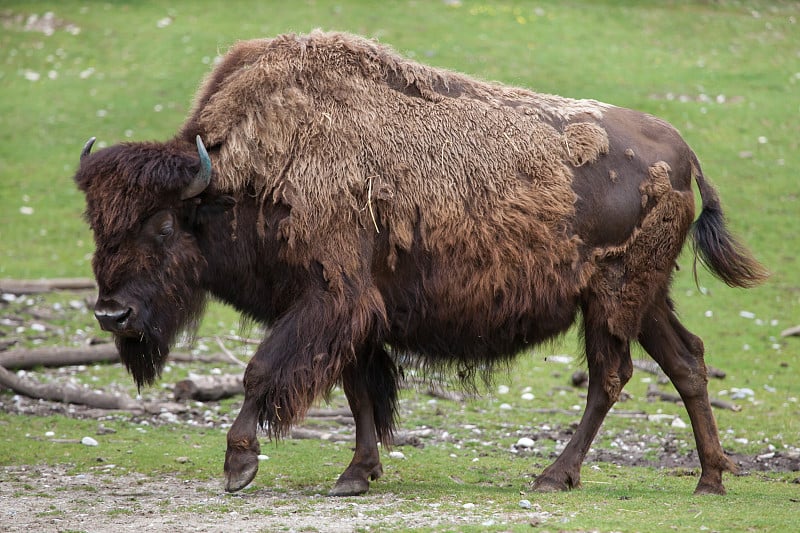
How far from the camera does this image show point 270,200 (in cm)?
696

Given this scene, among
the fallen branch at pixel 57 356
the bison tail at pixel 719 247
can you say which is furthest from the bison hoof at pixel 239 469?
the fallen branch at pixel 57 356

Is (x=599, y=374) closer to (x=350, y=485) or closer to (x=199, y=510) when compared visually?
(x=350, y=485)

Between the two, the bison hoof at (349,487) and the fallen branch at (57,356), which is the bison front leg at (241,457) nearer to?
the bison hoof at (349,487)

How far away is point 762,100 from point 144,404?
52.7ft

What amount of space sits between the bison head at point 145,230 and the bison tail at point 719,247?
142 inches

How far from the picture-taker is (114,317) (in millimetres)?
6730

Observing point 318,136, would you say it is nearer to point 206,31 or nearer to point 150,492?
point 150,492

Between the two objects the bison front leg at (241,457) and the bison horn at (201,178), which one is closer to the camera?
the bison front leg at (241,457)

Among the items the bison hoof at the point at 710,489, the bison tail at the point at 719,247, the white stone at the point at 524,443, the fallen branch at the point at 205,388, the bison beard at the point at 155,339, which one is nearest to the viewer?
the bison beard at the point at 155,339

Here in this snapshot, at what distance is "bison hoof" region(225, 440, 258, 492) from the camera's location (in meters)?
6.60

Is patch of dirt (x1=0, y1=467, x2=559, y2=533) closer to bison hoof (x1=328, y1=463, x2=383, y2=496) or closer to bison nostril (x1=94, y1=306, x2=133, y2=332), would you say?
bison hoof (x1=328, y1=463, x2=383, y2=496)

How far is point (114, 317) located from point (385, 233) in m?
1.81

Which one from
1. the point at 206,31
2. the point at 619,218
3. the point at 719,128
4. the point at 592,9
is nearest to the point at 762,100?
the point at 719,128

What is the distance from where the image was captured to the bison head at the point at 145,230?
6.73 metres
